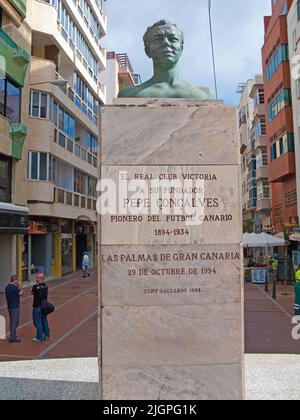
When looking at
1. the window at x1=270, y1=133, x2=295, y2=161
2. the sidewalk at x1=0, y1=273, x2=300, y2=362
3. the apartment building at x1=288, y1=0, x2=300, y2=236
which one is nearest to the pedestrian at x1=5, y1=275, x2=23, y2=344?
the sidewalk at x1=0, y1=273, x2=300, y2=362

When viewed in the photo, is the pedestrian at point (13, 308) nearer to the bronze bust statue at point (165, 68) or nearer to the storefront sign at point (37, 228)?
the bronze bust statue at point (165, 68)

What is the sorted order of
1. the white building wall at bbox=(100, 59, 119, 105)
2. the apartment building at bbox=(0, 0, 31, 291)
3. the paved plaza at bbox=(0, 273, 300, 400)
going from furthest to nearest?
the white building wall at bbox=(100, 59, 119, 105)
the apartment building at bbox=(0, 0, 31, 291)
the paved plaza at bbox=(0, 273, 300, 400)

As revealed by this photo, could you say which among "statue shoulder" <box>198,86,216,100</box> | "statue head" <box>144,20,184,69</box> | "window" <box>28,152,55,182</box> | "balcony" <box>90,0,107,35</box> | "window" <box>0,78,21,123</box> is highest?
"balcony" <box>90,0,107,35</box>

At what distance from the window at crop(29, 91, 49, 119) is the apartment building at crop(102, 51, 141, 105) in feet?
68.3

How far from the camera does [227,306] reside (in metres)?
5.24

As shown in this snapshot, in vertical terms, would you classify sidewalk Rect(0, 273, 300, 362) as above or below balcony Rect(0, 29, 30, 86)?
below

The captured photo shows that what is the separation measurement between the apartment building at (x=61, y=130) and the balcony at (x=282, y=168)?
13.8 metres

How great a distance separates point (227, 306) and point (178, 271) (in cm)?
73

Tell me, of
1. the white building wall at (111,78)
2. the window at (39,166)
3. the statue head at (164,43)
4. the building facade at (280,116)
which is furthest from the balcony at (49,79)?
the statue head at (164,43)

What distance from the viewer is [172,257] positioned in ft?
17.2

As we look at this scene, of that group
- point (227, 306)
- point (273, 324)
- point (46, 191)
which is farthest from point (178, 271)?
point (46, 191)

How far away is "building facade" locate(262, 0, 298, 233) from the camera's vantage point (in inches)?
1185

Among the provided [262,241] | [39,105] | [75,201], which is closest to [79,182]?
[75,201]

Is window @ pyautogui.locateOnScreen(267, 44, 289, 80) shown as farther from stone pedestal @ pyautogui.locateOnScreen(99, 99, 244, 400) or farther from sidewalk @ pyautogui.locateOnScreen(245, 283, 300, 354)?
stone pedestal @ pyautogui.locateOnScreen(99, 99, 244, 400)
